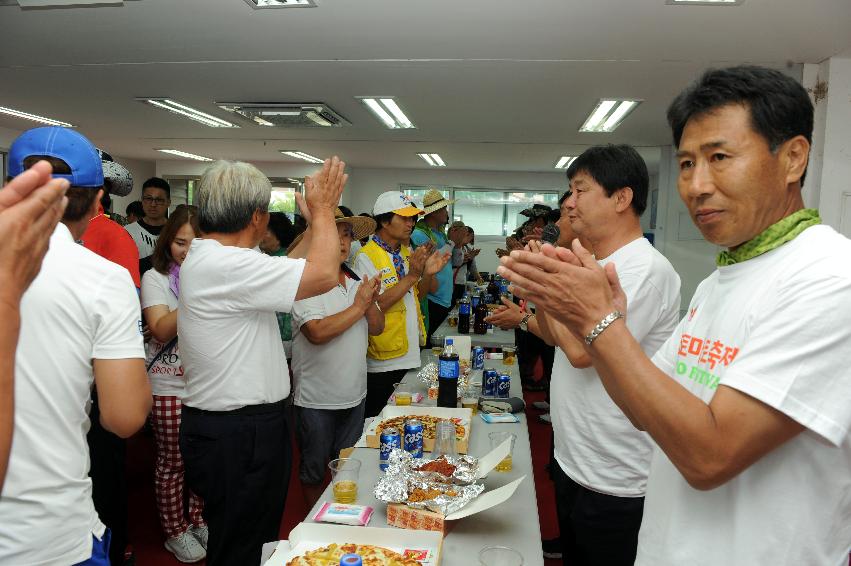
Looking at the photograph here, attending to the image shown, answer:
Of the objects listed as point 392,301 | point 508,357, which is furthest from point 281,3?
point 508,357

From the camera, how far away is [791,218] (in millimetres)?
1021

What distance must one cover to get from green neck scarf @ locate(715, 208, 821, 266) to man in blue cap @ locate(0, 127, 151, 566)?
1286 mm

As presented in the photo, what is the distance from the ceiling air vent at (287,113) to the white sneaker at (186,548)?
5.09 m

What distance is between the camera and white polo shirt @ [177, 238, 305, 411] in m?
1.96

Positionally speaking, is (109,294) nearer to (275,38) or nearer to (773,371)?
(773,371)

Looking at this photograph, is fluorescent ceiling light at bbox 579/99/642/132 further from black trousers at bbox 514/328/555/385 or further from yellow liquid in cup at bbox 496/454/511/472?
yellow liquid in cup at bbox 496/454/511/472

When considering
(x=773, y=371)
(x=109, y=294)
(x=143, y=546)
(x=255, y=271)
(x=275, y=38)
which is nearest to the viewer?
(x=773, y=371)

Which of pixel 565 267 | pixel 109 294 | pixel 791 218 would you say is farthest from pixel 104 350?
pixel 791 218

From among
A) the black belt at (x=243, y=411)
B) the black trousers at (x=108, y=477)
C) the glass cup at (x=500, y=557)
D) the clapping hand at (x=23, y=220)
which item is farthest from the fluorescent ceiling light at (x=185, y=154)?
the clapping hand at (x=23, y=220)

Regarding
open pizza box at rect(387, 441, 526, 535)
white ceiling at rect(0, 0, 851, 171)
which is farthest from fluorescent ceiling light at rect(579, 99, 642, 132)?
open pizza box at rect(387, 441, 526, 535)

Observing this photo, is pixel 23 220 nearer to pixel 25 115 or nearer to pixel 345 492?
pixel 345 492

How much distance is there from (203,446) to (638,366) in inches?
63.5

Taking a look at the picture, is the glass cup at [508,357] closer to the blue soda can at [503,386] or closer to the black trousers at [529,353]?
the blue soda can at [503,386]

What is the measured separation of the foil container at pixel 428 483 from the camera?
A: 1.56 metres
